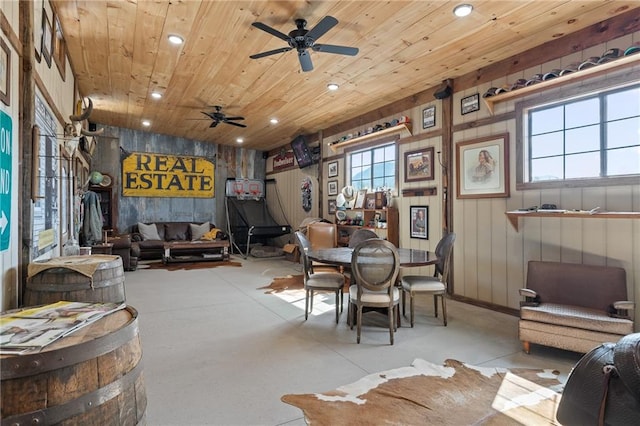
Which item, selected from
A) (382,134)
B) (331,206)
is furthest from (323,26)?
(331,206)

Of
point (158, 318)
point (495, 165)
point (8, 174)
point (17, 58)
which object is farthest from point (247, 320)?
point (495, 165)

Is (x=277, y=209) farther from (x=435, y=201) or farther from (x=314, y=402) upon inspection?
(x=314, y=402)

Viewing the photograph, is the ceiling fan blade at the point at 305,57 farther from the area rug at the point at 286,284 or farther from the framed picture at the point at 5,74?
the area rug at the point at 286,284

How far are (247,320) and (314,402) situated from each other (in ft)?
5.63

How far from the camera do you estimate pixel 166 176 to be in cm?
854

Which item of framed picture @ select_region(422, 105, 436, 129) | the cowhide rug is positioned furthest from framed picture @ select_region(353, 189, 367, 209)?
the cowhide rug

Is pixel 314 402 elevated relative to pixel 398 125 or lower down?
lower down

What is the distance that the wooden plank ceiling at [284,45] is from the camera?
9.53 ft

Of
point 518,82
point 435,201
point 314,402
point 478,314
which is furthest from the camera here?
point 435,201

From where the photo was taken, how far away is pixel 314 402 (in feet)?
6.79

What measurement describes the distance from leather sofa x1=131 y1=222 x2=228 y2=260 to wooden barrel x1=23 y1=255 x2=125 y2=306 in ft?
18.4

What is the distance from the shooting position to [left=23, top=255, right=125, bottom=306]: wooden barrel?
1824 mm

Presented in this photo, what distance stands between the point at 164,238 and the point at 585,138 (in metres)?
8.08

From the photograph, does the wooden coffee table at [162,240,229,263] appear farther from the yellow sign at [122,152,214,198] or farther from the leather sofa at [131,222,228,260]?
the yellow sign at [122,152,214,198]
